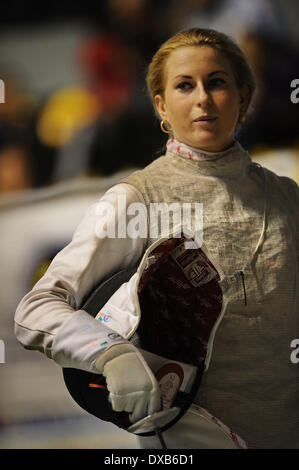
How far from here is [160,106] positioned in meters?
1.15

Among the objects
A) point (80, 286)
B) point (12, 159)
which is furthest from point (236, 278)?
point (12, 159)

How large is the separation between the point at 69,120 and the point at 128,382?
0.56 metres

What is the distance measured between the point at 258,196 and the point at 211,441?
0.47m

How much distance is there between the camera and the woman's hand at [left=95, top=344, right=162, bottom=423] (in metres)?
0.90

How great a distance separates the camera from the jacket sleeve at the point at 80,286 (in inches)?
36.9

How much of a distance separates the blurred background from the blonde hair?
0.10 ft

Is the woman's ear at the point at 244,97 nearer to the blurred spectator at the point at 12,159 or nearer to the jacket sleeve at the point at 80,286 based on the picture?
the jacket sleeve at the point at 80,286

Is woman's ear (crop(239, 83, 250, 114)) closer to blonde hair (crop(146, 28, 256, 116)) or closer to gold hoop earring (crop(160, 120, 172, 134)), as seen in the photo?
blonde hair (crop(146, 28, 256, 116))

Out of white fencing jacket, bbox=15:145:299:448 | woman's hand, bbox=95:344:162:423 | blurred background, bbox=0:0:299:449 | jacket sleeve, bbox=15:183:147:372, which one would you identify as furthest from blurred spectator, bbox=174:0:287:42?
woman's hand, bbox=95:344:162:423

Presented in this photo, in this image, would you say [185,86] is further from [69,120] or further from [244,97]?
[69,120]

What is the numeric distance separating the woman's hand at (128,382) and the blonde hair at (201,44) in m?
0.52
